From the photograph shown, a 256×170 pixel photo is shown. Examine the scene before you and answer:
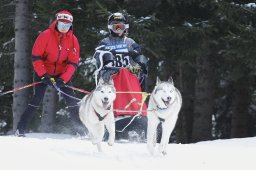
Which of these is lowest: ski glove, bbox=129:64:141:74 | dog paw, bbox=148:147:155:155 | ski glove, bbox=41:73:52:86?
dog paw, bbox=148:147:155:155

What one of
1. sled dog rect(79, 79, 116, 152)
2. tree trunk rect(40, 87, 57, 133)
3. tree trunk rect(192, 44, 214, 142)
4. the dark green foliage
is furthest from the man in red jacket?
tree trunk rect(192, 44, 214, 142)

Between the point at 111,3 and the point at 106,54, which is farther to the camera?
the point at 111,3

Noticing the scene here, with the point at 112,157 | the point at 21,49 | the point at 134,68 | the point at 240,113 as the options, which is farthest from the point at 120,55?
the point at 240,113

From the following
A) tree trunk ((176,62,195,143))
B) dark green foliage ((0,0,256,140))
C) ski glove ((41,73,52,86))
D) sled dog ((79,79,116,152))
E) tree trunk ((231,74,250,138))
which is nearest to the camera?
sled dog ((79,79,116,152))

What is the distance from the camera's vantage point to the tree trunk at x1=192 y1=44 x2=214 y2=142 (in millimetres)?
13930

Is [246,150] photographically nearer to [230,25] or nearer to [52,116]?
[230,25]

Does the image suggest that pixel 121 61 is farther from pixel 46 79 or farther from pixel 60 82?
pixel 46 79

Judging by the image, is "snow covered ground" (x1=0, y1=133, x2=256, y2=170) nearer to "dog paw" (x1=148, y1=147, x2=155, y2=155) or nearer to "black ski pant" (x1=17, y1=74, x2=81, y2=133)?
"dog paw" (x1=148, y1=147, x2=155, y2=155)

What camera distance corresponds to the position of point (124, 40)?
28.3 ft

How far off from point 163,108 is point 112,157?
0.81 m

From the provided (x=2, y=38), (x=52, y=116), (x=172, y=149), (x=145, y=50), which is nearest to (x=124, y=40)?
(x=172, y=149)

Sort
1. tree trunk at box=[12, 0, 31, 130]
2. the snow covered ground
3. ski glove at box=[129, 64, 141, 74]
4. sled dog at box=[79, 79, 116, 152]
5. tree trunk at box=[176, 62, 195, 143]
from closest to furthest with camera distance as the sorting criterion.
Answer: the snow covered ground
sled dog at box=[79, 79, 116, 152]
ski glove at box=[129, 64, 141, 74]
tree trunk at box=[12, 0, 31, 130]
tree trunk at box=[176, 62, 195, 143]

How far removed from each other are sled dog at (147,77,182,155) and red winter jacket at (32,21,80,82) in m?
2.23

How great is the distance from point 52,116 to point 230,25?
17.7 feet
